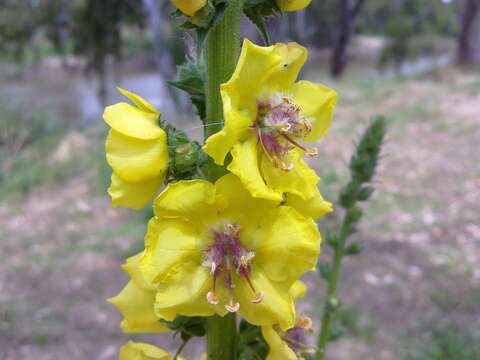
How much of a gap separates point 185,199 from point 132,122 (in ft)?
0.77

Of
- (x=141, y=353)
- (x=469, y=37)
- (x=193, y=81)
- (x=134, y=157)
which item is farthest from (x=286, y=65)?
(x=469, y=37)

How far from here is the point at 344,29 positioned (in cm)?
1966

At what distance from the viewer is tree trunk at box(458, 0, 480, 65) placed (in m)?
14.7

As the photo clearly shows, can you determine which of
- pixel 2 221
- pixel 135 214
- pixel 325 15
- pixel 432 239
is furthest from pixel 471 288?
pixel 325 15

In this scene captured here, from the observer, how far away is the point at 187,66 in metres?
1.38

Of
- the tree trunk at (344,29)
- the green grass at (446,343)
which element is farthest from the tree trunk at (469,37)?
the green grass at (446,343)

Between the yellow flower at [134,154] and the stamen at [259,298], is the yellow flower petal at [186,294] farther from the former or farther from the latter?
the yellow flower at [134,154]

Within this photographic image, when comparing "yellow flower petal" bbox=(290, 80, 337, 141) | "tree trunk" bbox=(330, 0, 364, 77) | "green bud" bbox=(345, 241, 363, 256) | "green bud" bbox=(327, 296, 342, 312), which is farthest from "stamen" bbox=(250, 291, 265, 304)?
"tree trunk" bbox=(330, 0, 364, 77)

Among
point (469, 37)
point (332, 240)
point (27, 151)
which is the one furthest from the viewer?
point (469, 37)

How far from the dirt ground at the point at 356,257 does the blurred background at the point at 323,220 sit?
19 mm

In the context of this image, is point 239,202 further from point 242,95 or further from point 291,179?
point 242,95

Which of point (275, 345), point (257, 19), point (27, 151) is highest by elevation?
point (257, 19)

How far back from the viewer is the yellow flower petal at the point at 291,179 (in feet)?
4.26

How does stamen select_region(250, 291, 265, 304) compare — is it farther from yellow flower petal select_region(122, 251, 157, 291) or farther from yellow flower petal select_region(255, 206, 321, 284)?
yellow flower petal select_region(122, 251, 157, 291)
